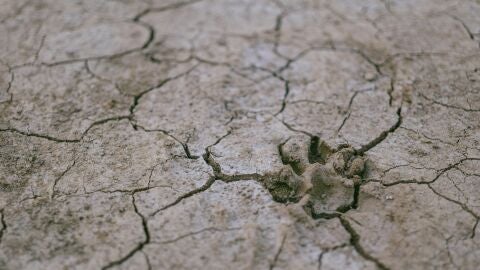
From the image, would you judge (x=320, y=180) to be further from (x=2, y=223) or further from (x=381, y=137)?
(x=2, y=223)

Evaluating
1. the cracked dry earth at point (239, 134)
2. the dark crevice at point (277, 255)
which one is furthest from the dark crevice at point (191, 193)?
the dark crevice at point (277, 255)

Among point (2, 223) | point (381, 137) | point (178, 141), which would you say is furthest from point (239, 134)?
point (2, 223)

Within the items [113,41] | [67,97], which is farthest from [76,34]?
[67,97]

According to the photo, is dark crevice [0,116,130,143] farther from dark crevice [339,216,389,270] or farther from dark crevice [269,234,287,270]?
dark crevice [339,216,389,270]

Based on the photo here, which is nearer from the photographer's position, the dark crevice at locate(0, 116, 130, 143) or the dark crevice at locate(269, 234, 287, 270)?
the dark crevice at locate(269, 234, 287, 270)

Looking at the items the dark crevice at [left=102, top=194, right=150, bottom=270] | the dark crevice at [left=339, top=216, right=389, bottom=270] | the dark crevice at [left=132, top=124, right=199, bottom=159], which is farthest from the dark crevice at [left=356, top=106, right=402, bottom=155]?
the dark crevice at [left=102, top=194, right=150, bottom=270]

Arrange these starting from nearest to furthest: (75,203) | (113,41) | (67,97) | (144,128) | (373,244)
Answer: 1. (373,244)
2. (75,203)
3. (144,128)
4. (67,97)
5. (113,41)

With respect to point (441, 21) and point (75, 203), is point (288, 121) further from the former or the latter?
point (441, 21)

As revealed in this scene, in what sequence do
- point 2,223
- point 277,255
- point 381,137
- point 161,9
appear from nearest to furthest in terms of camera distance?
point 277,255 → point 2,223 → point 381,137 → point 161,9
